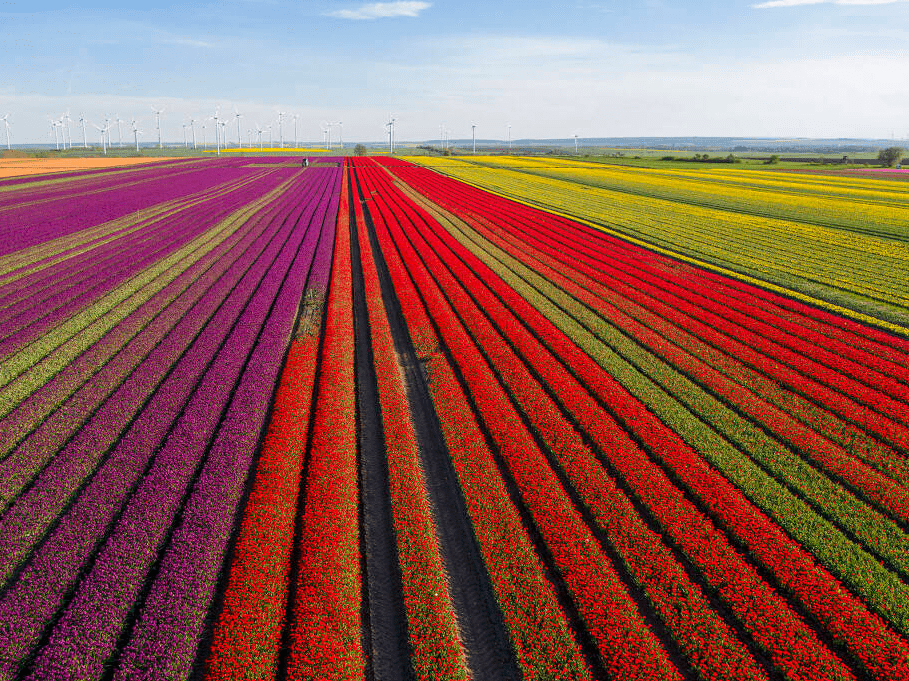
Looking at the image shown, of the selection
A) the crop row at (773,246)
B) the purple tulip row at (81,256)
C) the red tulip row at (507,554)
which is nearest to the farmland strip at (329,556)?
the red tulip row at (507,554)

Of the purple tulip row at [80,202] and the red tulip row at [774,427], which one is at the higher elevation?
the purple tulip row at [80,202]

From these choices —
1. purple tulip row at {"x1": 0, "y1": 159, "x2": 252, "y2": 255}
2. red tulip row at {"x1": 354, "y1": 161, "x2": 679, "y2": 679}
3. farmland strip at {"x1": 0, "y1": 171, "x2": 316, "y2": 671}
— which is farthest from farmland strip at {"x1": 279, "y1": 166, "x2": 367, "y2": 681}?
purple tulip row at {"x1": 0, "y1": 159, "x2": 252, "y2": 255}

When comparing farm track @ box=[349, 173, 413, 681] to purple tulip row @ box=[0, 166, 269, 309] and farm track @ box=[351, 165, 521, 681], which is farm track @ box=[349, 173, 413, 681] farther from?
purple tulip row @ box=[0, 166, 269, 309]

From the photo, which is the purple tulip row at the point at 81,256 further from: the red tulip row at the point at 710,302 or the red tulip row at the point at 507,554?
the red tulip row at the point at 710,302

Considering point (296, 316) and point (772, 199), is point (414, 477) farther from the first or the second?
point (772, 199)

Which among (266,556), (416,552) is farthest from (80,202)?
(416,552)

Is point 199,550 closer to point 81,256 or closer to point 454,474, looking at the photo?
point 454,474

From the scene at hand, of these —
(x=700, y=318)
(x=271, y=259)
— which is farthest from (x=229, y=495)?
(x=271, y=259)
